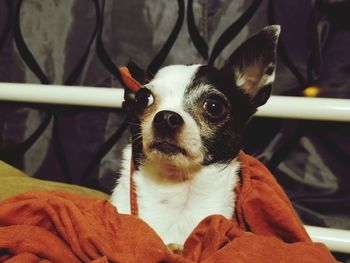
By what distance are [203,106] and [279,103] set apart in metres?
0.19

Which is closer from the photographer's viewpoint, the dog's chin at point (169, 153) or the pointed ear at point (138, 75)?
the dog's chin at point (169, 153)

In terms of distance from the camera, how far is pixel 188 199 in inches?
33.1

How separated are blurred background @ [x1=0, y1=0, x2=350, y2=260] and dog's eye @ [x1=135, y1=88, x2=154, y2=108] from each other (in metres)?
0.27

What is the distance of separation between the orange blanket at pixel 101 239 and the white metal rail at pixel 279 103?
0.27m

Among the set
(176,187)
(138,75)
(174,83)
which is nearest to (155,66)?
(138,75)

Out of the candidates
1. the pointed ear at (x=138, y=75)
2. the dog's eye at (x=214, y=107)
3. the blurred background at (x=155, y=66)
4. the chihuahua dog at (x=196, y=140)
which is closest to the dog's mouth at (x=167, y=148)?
the chihuahua dog at (x=196, y=140)

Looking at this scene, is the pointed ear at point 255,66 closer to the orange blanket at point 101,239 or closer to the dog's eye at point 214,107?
the dog's eye at point 214,107

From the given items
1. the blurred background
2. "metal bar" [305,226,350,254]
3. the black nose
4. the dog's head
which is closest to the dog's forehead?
the dog's head

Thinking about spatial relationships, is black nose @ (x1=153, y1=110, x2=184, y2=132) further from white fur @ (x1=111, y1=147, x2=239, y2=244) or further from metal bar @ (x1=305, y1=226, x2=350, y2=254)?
metal bar @ (x1=305, y1=226, x2=350, y2=254)

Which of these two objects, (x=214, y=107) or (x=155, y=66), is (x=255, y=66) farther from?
(x=155, y=66)

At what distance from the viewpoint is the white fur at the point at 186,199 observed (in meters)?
0.82

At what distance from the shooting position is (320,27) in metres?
0.97

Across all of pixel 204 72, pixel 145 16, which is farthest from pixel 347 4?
pixel 145 16

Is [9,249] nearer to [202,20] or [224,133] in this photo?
[224,133]
